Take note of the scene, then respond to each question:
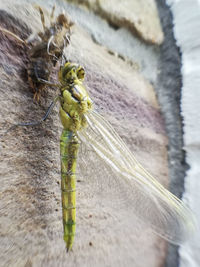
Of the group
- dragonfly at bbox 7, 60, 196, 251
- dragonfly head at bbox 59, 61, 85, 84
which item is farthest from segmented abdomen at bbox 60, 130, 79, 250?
dragonfly head at bbox 59, 61, 85, 84

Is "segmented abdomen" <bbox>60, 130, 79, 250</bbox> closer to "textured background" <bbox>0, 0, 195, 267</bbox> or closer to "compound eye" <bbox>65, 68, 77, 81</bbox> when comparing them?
"textured background" <bbox>0, 0, 195, 267</bbox>

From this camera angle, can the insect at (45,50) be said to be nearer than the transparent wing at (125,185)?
Yes

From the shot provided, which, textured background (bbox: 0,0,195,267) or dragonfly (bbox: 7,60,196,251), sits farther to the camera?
dragonfly (bbox: 7,60,196,251)

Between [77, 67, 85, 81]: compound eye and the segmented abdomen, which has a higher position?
[77, 67, 85, 81]: compound eye

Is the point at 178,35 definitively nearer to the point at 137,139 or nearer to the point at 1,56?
the point at 137,139

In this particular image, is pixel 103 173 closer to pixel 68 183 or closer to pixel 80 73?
pixel 68 183

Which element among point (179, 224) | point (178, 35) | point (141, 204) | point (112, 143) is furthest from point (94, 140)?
point (178, 35)

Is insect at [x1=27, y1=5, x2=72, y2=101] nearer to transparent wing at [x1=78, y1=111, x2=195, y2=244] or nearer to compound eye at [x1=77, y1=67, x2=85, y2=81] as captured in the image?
compound eye at [x1=77, y1=67, x2=85, y2=81]

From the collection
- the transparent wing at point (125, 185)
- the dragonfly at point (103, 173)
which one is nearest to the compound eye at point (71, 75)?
the dragonfly at point (103, 173)

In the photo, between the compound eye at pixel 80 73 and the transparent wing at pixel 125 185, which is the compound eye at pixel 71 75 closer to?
the compound eye at pixel 80 73
